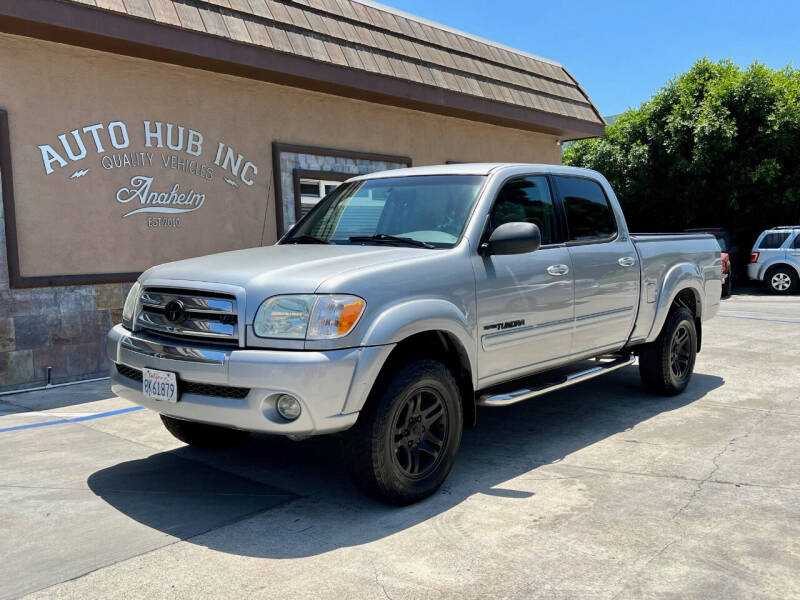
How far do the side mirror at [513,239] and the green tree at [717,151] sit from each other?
17.5m

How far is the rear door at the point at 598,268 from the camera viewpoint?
5.41m

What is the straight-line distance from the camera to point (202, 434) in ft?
16.6

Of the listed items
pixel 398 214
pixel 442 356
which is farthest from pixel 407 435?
pixel 398 214

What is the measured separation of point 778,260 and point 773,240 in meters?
0.66

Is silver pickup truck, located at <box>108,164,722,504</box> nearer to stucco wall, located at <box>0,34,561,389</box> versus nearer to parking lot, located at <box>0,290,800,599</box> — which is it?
parking lot, located at <box>0,290,800,599</box>

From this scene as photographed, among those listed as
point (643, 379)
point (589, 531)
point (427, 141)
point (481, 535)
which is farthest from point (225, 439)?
point (427, 141)

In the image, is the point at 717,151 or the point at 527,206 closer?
the point at 527,206

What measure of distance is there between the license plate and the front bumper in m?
0.04

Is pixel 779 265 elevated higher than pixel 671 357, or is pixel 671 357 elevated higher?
pixel 779 265

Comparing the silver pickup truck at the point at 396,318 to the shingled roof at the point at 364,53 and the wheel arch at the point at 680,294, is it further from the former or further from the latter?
the shingled roof at the point at 364,53

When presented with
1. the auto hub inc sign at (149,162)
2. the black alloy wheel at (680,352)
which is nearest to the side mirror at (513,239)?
the black alloy wheel at (680,352)

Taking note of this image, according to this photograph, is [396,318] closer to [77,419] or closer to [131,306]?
[131,306]

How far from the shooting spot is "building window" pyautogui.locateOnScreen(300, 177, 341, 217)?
10.4 meters

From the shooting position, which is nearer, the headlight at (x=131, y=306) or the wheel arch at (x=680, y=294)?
the headlight at (x=131, y=306)
